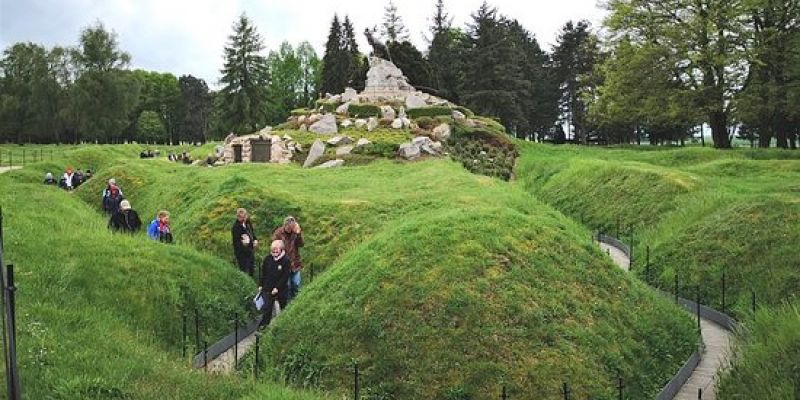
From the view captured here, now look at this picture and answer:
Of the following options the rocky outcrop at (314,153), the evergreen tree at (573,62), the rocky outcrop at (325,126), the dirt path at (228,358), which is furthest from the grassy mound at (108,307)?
the evergreen tree at (573,62)

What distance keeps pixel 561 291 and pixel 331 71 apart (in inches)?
2462

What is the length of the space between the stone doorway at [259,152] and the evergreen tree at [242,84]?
96.7ft

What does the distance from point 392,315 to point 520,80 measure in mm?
51100

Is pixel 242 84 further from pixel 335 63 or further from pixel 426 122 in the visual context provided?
pixel 426 122

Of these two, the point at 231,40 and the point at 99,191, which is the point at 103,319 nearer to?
the point at 99,191

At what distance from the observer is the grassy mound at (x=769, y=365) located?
27.8 feet

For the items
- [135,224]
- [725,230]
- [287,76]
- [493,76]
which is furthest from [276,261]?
[287,76]

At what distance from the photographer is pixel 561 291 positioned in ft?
36.7

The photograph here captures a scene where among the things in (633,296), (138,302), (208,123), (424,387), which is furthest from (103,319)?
(208,123)

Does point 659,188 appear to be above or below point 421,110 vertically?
below

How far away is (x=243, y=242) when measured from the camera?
1447cm

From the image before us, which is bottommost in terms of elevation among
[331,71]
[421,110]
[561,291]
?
[561,291]

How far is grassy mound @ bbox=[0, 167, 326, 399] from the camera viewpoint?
24.9 feet

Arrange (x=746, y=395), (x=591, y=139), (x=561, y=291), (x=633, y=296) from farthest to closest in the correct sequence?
(x=591, y=139) → (x=633, y=296) → (x=561, y=291) → (x=746, y=395)
